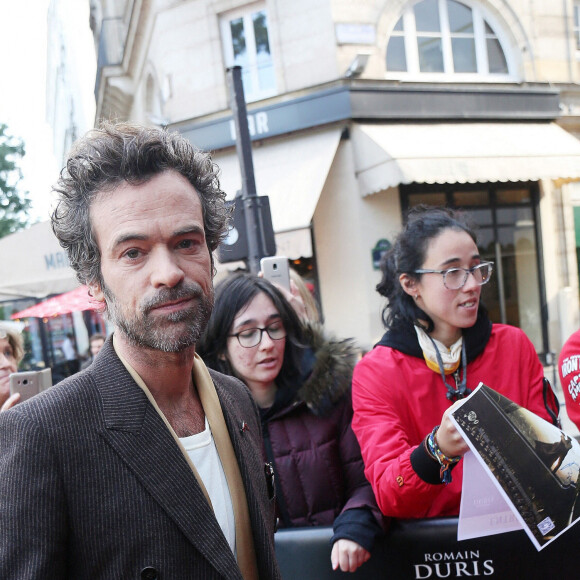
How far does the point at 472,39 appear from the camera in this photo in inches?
443

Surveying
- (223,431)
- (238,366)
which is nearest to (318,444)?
(238,366)

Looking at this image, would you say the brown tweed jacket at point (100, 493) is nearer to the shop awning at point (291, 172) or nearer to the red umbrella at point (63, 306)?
the shop awning at point (291, 172)

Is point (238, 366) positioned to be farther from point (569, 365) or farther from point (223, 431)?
point (569, 365)

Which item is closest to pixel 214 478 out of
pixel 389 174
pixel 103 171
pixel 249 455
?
pixel 249 455

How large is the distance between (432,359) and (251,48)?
9.79m

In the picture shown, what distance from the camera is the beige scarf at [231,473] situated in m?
1.43

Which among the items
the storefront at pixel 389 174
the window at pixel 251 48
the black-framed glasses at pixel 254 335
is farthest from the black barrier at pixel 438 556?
the window at pixel 251 48

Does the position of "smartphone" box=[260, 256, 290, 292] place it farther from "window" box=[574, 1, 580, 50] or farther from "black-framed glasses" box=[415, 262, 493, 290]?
"window" box=[574, 1, 580, 50]

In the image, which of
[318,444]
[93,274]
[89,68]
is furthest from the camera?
[89,68]

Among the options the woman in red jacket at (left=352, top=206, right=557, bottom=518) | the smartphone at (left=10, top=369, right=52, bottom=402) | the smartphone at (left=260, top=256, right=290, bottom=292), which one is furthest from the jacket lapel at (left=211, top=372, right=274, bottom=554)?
the smartphone at (left=260, top=256, right=290, bottom=292)

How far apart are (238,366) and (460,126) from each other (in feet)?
30.2

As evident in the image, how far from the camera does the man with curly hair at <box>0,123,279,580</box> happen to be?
1217 millimetres

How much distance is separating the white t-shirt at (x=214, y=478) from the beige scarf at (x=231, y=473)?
0.01m

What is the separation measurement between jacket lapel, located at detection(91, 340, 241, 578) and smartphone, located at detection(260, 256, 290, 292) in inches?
102
